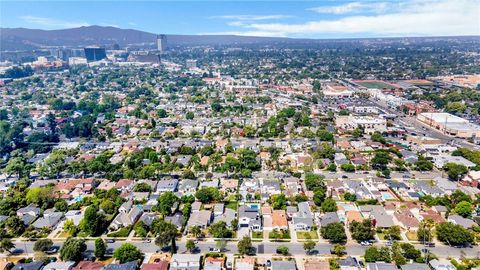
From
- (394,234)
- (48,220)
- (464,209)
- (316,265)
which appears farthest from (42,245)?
(464,209)

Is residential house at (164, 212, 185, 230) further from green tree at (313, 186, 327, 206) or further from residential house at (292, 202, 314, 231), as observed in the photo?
green tree at (313, 186, 327, 206)

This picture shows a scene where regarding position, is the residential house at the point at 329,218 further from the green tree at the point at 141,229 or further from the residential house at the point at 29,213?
the residential house at the point at 29,213

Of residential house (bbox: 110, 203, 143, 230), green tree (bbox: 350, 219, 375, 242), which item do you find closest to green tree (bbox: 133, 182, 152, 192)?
residential house (bbox: 110, 203, 143, 230)

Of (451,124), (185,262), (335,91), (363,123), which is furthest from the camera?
(335,91)

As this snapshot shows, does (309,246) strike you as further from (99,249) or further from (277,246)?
(99,249)

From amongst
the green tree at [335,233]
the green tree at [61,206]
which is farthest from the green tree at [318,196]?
the green tree at [61,206]

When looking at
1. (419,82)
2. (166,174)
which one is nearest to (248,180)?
(166,174)

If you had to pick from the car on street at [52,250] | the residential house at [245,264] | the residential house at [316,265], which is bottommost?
the car on street at [52,250]
